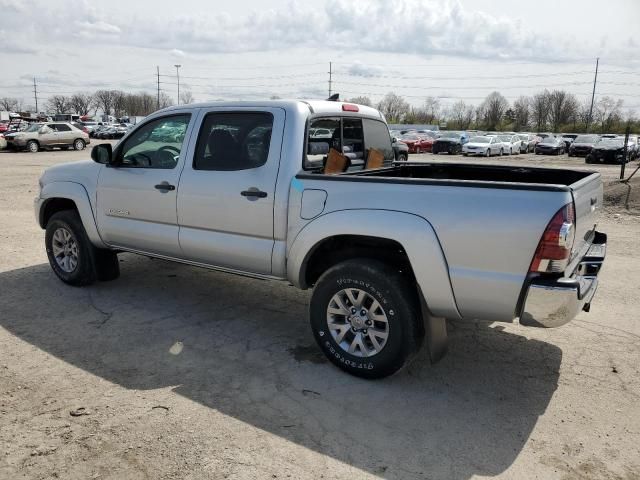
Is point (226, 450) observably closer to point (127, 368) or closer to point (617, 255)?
point (127, 368)

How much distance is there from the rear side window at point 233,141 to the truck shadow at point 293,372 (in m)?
1.47

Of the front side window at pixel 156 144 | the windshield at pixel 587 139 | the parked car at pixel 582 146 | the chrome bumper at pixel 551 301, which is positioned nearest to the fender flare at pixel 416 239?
the chrome bumper at pixel 551 301

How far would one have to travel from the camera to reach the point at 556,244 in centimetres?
310

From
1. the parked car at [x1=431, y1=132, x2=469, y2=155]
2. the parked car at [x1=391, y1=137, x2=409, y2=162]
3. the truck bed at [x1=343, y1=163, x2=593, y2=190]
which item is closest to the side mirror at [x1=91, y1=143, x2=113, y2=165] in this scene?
the truck bed at [x1=343, y1=163, x2=593, y2=190]

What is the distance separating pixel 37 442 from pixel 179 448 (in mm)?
824

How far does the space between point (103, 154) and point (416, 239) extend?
3.37 meters

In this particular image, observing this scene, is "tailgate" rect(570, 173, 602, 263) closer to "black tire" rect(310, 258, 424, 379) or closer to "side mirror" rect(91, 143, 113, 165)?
"black tire" rect(310, 258, 424, 379)

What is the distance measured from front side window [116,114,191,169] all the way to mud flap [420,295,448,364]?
102 inches

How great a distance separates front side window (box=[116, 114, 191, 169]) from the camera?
4934 millimetres

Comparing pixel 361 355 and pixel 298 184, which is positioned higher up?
pixel 298 184

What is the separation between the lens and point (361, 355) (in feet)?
12.8

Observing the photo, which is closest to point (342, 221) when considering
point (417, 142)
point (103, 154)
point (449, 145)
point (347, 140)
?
point (347, 140)

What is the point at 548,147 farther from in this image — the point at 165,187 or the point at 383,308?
the point at 383,308

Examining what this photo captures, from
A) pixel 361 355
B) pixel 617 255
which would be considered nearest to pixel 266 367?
pixel 361 355
